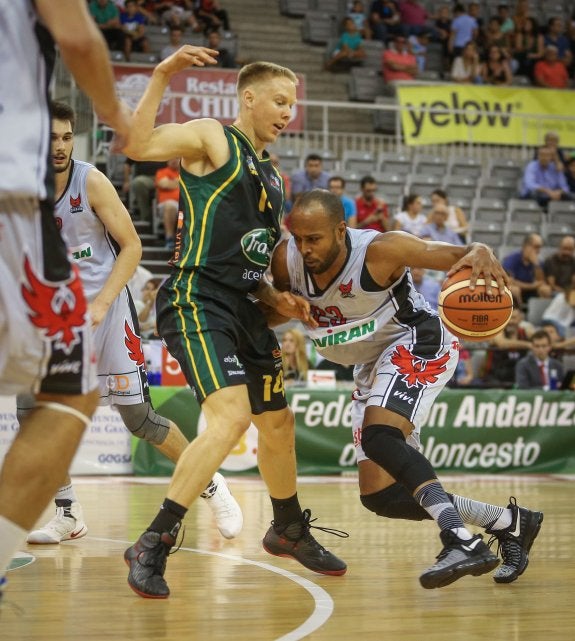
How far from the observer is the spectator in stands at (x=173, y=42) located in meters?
16.5

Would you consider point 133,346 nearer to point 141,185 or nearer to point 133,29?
point 141,185

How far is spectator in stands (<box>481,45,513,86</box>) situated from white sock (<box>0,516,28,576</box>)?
1797cm

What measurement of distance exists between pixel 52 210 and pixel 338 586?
2.40 meters

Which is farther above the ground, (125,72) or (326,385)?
(125,72)

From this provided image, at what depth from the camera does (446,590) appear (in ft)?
15.1

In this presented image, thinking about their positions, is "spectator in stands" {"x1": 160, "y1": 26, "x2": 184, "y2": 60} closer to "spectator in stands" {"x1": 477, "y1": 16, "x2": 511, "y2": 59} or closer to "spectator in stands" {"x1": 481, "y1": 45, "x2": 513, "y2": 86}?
"spectator in stands" {"x1": 481, "y1": 45, "x2": 513, "y2": 86}

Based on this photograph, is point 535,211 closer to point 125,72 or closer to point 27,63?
point 125,72

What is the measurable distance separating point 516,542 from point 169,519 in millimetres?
1603

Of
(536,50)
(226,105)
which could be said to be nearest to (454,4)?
(536,50)

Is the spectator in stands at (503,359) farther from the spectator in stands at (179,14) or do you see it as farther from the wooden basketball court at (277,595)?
the spectator in stands at (179,14)

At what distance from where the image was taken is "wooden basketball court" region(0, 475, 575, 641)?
374 cm

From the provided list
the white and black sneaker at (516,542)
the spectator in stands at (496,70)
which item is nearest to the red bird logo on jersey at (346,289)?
the white and black sneaker at (516,542)

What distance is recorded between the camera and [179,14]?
1798 centimetres

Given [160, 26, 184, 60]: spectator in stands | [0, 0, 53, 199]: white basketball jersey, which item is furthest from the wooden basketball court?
[160, 26, 184, 60]: spectator in stands
